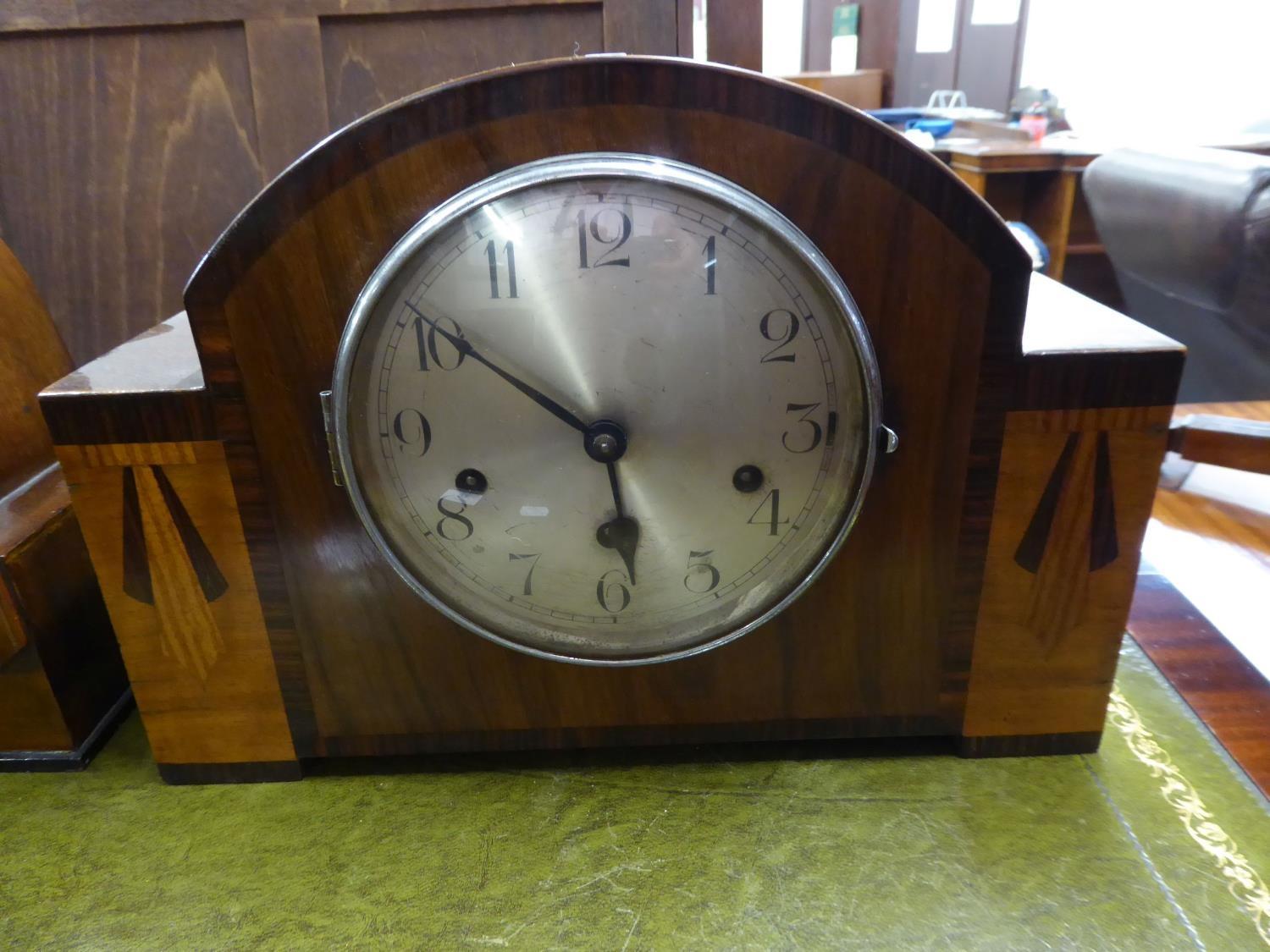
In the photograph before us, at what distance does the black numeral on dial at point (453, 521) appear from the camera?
2.57ft

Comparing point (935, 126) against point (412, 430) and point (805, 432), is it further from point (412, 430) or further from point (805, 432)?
point (412, 430)

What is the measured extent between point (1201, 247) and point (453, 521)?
1.43 meters

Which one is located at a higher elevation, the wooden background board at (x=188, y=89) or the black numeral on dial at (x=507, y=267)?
the wooden background board at (x=188, y=89)

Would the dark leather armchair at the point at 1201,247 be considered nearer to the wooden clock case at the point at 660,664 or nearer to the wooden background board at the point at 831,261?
the wooden clock case at the point at 660,664

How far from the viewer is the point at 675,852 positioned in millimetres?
802

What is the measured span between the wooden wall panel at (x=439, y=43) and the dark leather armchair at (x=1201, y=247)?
108 centimetres

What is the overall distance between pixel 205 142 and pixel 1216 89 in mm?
4104

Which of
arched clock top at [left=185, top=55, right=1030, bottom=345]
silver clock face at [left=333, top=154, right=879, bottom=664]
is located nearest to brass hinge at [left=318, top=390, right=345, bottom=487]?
silver clock face at [left=333, top=154, right=879, bottom=664]

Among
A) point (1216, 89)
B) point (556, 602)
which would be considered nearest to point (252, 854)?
point (556, 602)

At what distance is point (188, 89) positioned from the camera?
3.73ft

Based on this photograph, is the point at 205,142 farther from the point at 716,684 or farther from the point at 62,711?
the point at 716,684

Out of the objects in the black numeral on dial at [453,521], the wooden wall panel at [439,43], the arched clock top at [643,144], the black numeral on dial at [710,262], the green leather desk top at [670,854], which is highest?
the wooden wall panel at [439,43]

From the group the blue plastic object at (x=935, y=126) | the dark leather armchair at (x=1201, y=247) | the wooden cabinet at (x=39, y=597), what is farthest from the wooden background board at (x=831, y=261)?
the blue plastic object at (x=935, y=126)

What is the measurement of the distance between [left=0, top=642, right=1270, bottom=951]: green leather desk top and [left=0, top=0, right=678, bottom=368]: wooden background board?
0.68m
